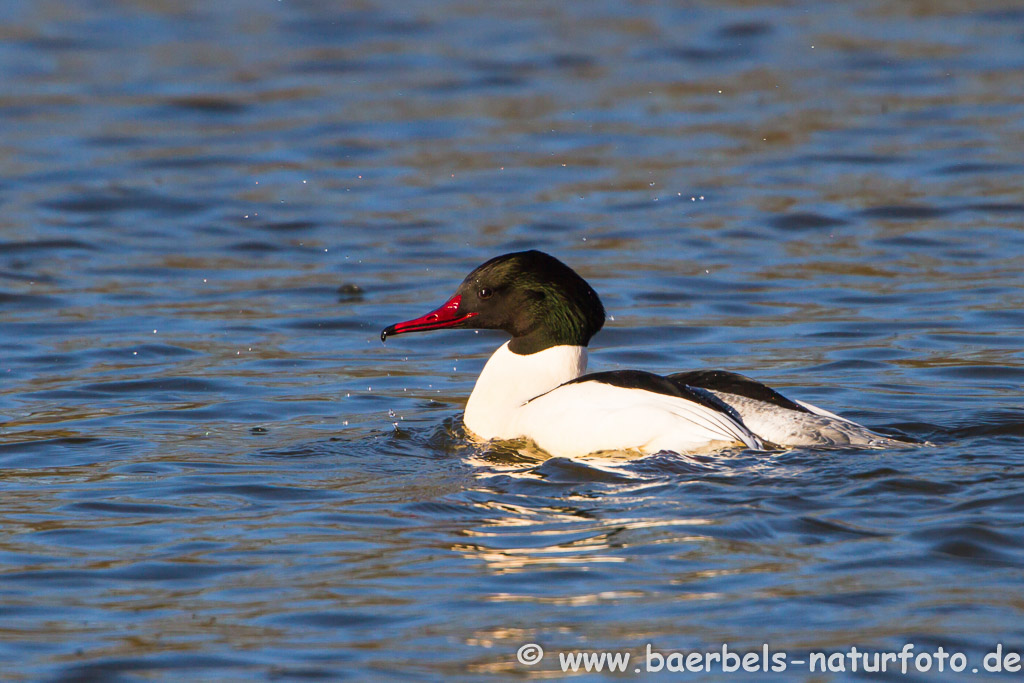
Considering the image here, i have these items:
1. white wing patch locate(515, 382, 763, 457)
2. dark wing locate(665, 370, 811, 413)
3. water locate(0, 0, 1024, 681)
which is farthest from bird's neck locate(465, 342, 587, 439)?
A: dark wing locate(665, 370, 811, 413)

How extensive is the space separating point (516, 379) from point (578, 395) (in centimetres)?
63

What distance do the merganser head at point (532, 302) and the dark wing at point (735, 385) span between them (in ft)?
1.88

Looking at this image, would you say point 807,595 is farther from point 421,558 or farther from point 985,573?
point 421,558

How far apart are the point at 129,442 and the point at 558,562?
9.22 feet

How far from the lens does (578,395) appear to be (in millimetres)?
6691

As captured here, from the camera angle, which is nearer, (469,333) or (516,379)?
(516,379)

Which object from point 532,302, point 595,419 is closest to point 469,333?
point 532,302

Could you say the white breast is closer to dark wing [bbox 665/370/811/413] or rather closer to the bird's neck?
the bird's neck

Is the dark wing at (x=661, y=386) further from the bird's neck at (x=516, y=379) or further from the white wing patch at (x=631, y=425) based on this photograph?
the bird's neck at (x=516, y=379)

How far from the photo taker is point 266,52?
1802 cm

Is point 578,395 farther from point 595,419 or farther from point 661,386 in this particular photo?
point 661,386

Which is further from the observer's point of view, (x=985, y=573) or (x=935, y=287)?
(x=935, y=287)

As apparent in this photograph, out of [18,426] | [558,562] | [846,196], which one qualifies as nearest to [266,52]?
[846,196]

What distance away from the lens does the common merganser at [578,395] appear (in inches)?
254
